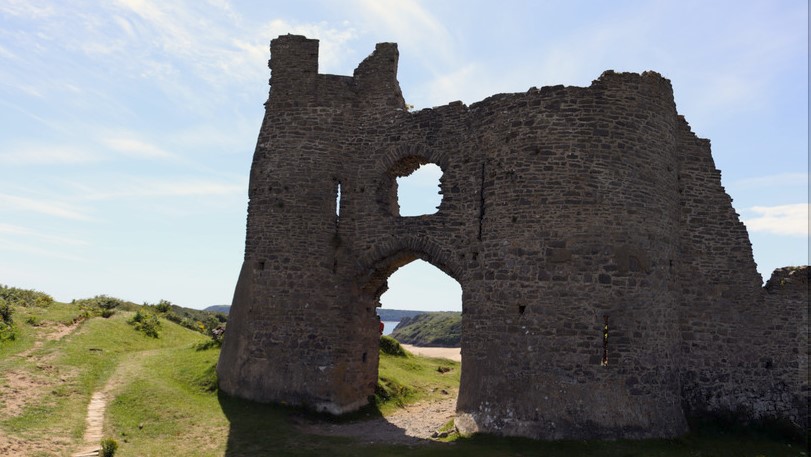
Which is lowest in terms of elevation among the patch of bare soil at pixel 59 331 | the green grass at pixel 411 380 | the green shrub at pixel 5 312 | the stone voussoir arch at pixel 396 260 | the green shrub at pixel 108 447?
the green shrub at pixel 108 447

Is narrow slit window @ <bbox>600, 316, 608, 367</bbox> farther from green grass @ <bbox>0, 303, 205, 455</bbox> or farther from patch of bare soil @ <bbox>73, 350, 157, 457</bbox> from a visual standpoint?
green grass @ <bbox>0, 303, 205, 455</bbox>

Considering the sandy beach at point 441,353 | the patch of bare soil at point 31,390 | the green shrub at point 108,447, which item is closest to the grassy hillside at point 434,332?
→ the sandy beach at point 441,353

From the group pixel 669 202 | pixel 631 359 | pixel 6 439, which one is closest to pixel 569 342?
pixel 631 359

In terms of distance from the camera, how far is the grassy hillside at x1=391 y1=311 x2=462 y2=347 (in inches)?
2458

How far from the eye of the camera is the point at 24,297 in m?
27.2

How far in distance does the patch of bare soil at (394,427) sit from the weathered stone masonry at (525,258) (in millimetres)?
887

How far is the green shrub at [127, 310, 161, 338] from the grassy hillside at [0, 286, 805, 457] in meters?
1.85

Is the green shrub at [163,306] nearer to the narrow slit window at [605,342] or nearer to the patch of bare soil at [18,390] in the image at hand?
the patch of bare soil at [18,390]

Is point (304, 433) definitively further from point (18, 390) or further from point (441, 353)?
point (441, 353)

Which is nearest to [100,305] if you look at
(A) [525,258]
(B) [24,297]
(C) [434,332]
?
(B) [24,297]

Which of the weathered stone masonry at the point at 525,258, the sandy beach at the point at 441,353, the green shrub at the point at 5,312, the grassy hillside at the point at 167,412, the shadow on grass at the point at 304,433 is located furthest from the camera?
the sandy beach at the point at 441,353

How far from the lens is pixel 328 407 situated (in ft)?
56.3

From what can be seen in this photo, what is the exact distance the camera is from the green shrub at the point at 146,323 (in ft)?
84.3

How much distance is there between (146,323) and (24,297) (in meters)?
5.74
